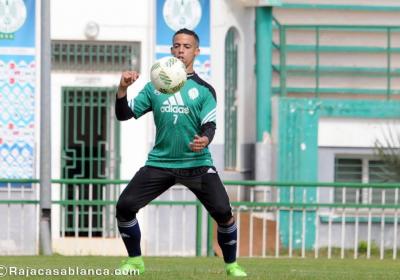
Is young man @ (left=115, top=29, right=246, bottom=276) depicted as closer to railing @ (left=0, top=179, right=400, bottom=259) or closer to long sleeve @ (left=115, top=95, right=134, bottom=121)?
long sleeve @ (left=115, top=95, right=134, bottom=121)

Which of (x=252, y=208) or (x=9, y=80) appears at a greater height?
(x=9, y=80)

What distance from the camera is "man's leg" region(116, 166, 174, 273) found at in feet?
39.7

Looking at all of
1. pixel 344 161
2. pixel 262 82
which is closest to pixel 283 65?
pixel 262 82

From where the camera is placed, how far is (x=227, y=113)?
22828 millimetres

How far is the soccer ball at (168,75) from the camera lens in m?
11.7

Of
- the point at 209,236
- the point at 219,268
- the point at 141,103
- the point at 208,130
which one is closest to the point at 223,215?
the point at 208,130

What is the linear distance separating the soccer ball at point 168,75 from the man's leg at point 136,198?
0.82 meters

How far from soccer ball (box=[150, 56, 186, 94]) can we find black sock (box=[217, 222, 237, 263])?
53.2 inches

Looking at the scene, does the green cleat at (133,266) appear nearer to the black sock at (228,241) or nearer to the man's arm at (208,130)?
the black sock at (228,241)

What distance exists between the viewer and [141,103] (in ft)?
40.1

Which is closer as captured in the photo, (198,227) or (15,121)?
(198,227)

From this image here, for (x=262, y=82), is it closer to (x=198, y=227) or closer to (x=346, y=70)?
(x=346, y=70)

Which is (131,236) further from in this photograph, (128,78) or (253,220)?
(253,220)

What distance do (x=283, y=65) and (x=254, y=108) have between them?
0.85m
